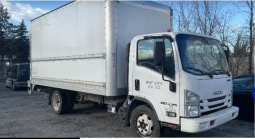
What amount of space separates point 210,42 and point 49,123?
495cm

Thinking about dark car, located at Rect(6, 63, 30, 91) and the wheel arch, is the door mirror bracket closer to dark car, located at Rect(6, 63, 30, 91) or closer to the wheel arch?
the wheel arch

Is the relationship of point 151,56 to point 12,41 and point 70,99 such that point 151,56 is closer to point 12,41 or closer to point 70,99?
point 70,99

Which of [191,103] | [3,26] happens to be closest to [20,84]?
[191,103]

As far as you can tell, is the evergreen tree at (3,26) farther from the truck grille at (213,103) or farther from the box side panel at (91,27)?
the truck grille at (213,103)

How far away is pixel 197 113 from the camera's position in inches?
161

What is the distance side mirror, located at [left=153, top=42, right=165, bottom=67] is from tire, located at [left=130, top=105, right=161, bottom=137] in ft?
3.57

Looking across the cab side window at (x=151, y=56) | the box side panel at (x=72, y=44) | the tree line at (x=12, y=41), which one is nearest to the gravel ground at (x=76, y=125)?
the box side panel at (x=72, y=44)

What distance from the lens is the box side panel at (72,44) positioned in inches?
215

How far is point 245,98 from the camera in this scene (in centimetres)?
631

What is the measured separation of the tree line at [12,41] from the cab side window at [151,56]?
31.0 meters

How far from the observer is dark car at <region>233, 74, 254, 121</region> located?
623 cm

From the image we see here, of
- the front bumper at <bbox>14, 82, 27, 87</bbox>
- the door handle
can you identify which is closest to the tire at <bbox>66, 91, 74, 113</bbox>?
the door handle

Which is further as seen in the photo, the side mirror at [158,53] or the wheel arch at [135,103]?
the wheel arch at [135,103]

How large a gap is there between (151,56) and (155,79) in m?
0.48
